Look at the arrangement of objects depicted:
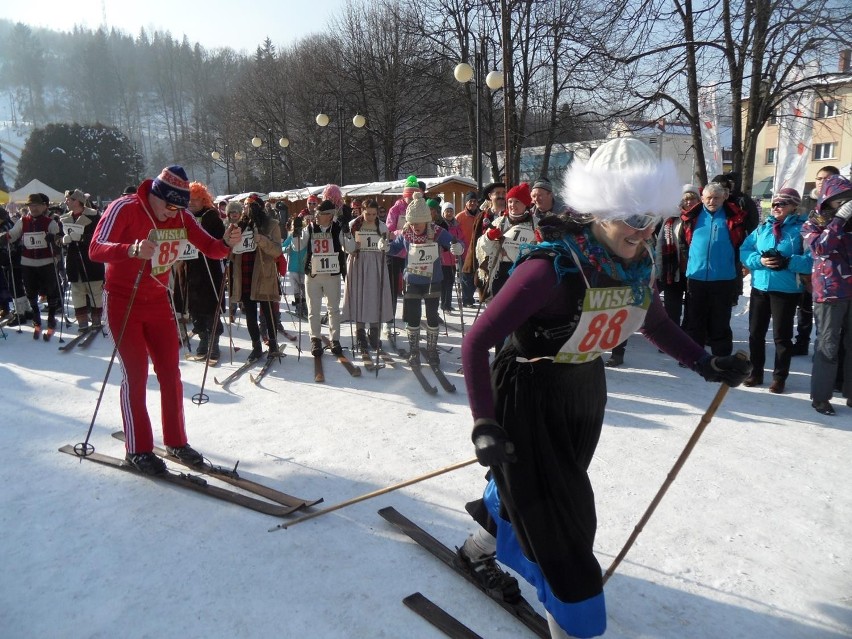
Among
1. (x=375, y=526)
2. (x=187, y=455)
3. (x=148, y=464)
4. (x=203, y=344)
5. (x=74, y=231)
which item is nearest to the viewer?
(x=375, y=526)

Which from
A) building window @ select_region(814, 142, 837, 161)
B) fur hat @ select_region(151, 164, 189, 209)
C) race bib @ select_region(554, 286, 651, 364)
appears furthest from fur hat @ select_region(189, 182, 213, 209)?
building window @ select_region(814, 142, 837, 161)

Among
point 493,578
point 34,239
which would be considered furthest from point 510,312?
point 34,239

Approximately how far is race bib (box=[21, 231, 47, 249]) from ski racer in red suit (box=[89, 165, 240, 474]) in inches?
227

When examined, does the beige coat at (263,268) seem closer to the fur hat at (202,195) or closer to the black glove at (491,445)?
the fur hat at (202,195)

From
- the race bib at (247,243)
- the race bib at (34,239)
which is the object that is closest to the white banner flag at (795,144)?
the race bib at (247,243)

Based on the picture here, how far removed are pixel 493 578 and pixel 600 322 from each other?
141 cm

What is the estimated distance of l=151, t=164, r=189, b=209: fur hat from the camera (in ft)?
12.1

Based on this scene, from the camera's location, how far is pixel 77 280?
8.16 metres

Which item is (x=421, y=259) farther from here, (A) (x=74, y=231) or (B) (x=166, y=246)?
(A) (x=74, y=231)

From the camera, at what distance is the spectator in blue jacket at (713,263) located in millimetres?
6016

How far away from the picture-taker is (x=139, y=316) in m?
3.70

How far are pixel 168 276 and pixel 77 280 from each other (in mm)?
5271

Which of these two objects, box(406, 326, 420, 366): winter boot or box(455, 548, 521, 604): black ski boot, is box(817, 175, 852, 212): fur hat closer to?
box(406, 326, 420, 366): winter boot

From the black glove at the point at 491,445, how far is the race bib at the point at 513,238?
14.0 ft
